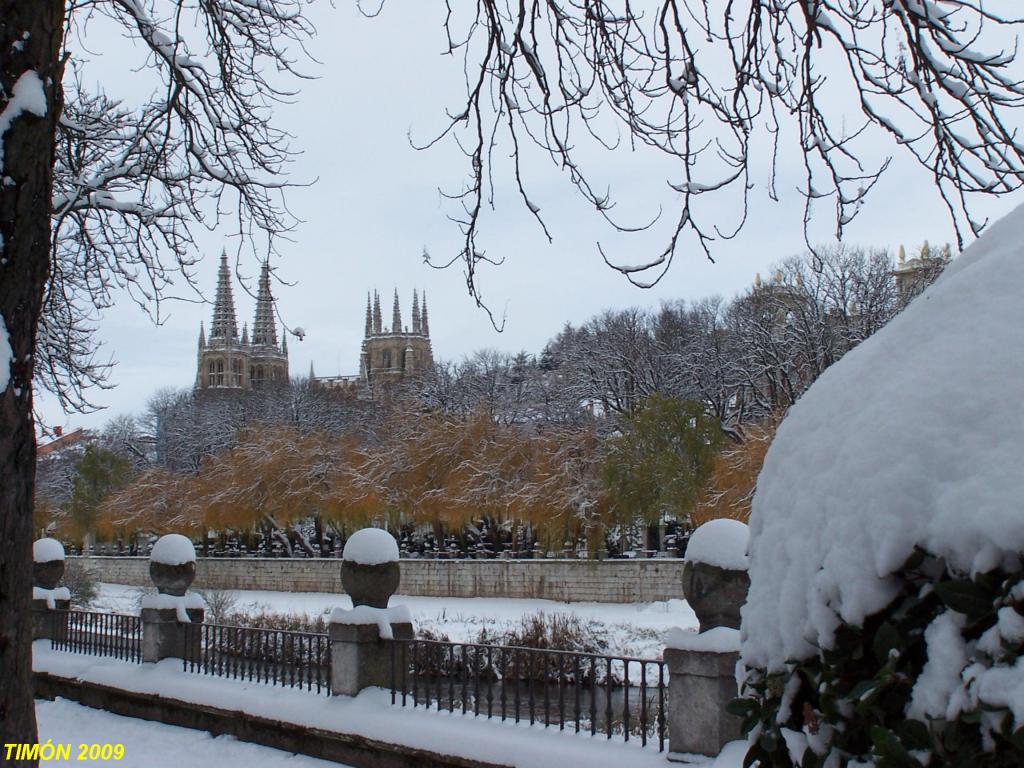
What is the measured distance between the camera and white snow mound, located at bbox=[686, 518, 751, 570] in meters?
6.80

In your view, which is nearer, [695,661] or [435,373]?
[695,661]

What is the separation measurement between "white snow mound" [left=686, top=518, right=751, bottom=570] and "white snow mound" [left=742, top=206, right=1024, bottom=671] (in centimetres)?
457

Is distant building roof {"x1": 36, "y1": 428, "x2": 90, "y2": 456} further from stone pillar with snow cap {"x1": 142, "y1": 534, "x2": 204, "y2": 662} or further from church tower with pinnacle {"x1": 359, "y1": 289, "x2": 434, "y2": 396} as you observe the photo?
church tower with pinnacle {"x1": 359, "y1": 289, "x2": 434, "y2": 396}

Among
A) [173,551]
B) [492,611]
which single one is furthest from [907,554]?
[492,611]

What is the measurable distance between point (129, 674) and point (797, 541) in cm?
1180

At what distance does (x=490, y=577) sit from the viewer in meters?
35.8

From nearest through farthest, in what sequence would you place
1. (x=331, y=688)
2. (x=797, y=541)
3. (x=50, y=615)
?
(x=797, y=541) < (x=331, y=688) < (x=50, y=615)

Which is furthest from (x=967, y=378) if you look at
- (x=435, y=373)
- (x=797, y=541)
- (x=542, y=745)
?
(x=435, y=373)

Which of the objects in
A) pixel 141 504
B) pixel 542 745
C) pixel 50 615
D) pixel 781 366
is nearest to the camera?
pixel 542 745

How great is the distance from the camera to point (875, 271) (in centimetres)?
3644

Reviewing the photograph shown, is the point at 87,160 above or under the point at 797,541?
above

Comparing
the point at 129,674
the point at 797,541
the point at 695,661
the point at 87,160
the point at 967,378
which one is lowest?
the point at 129,674

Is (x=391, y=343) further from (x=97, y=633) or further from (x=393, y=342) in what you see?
(x=97, y=633)

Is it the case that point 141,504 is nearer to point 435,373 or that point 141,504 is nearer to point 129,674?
point 435,373
